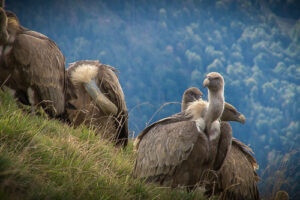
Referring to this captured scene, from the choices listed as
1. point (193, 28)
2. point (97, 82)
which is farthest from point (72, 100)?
point (193, 28)

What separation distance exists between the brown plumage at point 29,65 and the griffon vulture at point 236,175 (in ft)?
7.75

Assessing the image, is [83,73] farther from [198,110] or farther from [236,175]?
[236,175]

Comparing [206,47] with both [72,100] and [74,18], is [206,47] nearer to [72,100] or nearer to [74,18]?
[74,18]

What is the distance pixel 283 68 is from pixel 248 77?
26.1ft

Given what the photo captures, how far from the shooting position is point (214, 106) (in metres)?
4.14

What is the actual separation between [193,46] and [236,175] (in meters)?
80.7

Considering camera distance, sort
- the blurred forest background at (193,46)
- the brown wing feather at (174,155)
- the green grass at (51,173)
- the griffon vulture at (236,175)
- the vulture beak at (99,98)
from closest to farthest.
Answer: the green grass at (51,173) → the brown wing feather at (174,155) → the griffon vulture at (236,175) → the vulture beak at (99,98) → the blurred forest background at (193,46)

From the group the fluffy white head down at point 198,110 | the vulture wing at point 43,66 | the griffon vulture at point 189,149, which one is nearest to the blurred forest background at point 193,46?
the vulture wing at point 43,66

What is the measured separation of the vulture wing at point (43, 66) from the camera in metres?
4.59

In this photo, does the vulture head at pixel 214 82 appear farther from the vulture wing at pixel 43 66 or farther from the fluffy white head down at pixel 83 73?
the fluffy white head down at pixel 83 73

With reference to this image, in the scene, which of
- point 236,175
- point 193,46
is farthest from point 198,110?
point 193,46

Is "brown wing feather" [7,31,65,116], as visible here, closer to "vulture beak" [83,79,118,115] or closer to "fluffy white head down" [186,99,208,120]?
"vulture beak" [83,79,118,115]

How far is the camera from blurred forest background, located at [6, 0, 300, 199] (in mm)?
68188

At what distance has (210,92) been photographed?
421 cm
